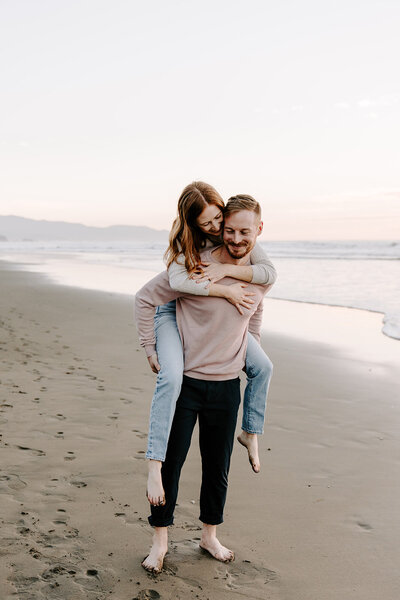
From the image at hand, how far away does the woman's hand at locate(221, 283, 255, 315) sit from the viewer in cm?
261

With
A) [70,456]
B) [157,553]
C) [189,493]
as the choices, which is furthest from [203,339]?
[70,456]

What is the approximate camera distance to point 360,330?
33.9ft

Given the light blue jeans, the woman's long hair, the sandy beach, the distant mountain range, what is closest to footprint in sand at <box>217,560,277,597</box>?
the sandy beach

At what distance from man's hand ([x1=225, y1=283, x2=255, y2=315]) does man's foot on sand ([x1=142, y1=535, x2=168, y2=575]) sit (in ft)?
3.94

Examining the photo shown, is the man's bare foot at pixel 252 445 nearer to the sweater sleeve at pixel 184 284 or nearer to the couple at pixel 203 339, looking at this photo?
the couple at pixel 203 339

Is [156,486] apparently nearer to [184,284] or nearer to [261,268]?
[184,284]

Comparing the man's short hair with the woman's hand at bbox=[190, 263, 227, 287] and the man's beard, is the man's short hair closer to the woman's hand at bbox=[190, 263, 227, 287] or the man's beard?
the man's beard

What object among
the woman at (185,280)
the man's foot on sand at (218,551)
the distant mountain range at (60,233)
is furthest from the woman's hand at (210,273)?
the distant mountain range at (60,233)

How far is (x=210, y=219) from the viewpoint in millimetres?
2584

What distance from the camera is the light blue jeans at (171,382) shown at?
258 cm

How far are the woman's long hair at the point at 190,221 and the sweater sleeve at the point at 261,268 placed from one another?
0.29 meters

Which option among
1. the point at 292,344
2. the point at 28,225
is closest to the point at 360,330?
the point at 292,344

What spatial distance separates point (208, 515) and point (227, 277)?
1.23 m

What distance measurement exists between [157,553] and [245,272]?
1.43 metres
